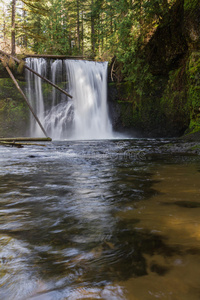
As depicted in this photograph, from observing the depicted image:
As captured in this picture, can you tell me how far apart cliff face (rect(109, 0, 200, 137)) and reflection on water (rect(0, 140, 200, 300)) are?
9334 millimetres

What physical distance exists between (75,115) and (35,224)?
633 inches

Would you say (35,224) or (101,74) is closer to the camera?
(35,224)

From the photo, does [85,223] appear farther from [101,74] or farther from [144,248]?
[101,74]

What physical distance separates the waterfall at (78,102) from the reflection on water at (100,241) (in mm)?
14252

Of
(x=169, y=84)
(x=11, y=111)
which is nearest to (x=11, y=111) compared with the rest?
(x=11, y=111)

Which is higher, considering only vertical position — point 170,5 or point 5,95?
point 170,5

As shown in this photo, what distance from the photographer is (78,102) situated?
59.0ft

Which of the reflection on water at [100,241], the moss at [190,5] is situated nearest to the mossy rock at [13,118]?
the moss at [190,5]

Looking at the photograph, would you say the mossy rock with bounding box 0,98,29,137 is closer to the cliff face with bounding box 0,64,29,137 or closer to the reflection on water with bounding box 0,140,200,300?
the cliff face with bounding box 0,64,29,137

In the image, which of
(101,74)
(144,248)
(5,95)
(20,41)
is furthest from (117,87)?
(20,41)

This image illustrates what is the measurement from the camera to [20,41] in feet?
132

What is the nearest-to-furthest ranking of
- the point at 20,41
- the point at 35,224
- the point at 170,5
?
the point at 35,224, the point at 170,5, the point at 20,41

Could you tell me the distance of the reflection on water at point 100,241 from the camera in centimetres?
123

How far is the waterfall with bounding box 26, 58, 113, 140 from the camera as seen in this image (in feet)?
57.7
